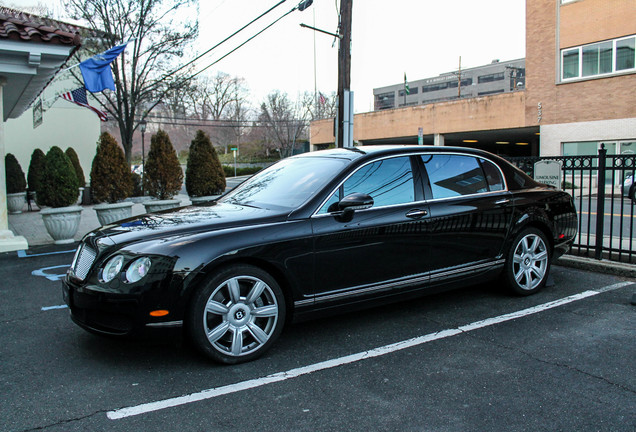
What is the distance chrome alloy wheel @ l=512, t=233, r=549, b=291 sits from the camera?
526cm

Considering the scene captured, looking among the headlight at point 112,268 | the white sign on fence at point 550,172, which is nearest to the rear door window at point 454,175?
the white sign on fence at point 550,172

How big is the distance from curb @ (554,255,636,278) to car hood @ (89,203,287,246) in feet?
13.6

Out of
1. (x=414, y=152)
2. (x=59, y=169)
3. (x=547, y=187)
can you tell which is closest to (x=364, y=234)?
(x=414, y=152)

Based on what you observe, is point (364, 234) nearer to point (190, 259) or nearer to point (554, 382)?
point (190, 259)

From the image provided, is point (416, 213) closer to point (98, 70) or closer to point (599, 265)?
point (599, 265)

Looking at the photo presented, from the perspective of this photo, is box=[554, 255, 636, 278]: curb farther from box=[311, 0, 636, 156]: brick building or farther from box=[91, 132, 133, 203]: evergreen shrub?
box=[311, 0, 636, 156]: brick building

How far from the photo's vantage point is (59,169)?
950 centimetres

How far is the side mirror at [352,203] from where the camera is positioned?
3.98 m

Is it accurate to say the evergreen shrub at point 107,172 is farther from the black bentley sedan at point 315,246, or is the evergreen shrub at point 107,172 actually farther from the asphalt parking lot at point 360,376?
the black bentley sedan at point 315,246

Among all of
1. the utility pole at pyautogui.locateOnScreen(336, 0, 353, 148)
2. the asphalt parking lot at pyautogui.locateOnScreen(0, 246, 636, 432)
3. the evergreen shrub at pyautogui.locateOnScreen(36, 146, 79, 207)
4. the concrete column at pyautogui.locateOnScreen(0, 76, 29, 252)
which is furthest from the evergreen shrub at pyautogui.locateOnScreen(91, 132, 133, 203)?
the asphalt parking lot at pyautogui.locateOnScreen(0, 246, 636, 432)

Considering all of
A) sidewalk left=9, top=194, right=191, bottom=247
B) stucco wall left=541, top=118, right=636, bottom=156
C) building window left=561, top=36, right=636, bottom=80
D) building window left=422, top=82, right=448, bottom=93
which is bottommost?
sidewalk left=9, top=194, right=191, bottom=247

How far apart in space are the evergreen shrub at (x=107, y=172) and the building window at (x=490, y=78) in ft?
298

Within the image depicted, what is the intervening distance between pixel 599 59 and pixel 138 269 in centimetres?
2498

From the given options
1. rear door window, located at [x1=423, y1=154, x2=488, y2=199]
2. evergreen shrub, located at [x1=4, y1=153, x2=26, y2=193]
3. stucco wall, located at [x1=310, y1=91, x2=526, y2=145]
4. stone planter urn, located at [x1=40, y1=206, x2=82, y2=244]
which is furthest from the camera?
stucco wall, located at [x1=310, y1=91, x2=526, y2=145]
